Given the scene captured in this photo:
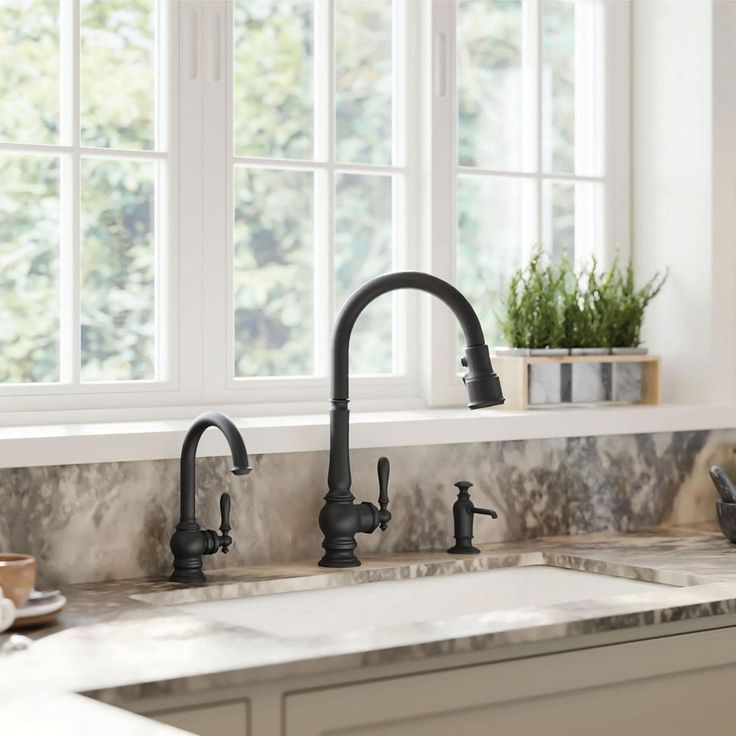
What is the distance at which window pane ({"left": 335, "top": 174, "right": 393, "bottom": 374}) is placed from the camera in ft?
9.27

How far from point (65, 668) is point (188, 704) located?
16 cm

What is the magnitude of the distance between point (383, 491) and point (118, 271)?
699 millimetres

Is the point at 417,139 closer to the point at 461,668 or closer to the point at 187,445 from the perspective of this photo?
the point at 187,445

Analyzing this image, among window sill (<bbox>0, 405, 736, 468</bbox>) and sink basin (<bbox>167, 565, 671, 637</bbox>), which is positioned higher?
window sill (<bbox>0, 405, 736, 468</bbox>)

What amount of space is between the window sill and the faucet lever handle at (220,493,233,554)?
0.10 metres

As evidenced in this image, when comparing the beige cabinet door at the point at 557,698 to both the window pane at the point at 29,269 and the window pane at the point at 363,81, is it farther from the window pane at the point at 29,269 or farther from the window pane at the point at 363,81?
the window pane at the point at 363,81

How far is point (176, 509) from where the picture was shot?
2246 mm

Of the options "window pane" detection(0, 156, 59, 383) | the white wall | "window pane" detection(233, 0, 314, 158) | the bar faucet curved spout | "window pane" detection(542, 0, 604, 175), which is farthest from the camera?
"window pane" detection(542, 0, 604, 175)

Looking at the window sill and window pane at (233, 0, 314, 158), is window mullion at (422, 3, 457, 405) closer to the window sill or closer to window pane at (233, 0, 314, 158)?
the window sill


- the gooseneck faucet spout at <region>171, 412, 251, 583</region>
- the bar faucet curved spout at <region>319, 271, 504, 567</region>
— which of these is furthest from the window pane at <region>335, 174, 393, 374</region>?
the gooseneck faucet spout at <region>171, 412, 251, 583</region>

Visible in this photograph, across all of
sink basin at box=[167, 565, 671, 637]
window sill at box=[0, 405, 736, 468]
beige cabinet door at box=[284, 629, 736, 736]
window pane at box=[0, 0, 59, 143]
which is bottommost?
beige cabinet door at box=[284, 629, 736, 736]

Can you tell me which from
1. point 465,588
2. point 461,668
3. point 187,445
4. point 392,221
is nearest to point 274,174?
point 392,221

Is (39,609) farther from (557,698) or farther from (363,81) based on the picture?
(363,81)

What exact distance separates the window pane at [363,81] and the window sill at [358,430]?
0.59 m
